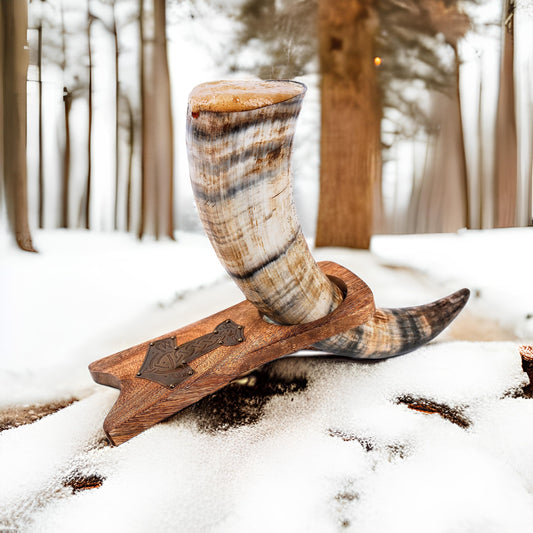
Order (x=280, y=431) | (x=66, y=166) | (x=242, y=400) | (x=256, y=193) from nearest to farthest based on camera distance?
(x=256, y=193) → (x=280, y=431) → (x=242, y=400) → (x=66, y=166)

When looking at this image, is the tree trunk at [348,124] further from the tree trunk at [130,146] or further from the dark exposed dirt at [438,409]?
the dark exposed dirt at [438,409]

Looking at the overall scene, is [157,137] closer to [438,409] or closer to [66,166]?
[66,166]

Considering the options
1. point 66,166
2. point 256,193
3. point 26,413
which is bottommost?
point 26,413

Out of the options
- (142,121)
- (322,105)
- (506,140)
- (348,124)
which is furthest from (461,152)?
(142,121)

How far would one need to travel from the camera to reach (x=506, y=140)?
1.71m

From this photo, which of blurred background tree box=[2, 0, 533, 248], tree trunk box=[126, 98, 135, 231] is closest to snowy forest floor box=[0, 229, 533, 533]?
blurred background tree box=[2, 0, 533, 248]

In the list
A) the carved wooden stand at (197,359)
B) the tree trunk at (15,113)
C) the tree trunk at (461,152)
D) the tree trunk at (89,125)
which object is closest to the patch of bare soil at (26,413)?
the carved wooden stand at (197,359)

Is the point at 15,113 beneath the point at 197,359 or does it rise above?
above

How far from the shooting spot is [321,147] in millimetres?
1822

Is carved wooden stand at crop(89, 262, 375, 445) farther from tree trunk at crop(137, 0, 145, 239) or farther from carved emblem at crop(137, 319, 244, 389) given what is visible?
tree trunk at crop(137, 0, 145, 239)

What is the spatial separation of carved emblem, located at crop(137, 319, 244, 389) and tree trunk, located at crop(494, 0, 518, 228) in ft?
4.31

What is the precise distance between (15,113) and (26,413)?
1.18m

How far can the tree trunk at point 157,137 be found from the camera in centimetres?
179

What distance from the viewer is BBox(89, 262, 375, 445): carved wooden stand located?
2.76 feet
